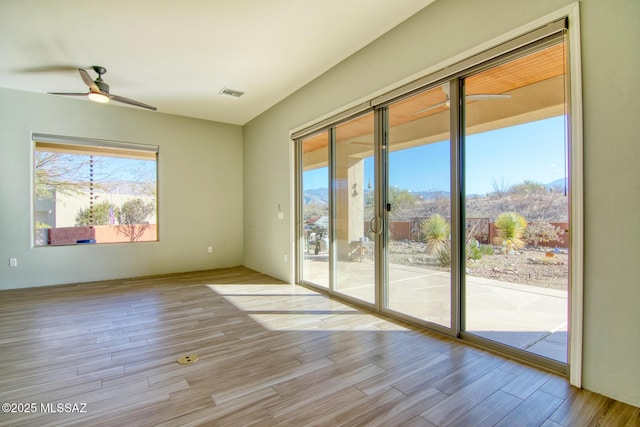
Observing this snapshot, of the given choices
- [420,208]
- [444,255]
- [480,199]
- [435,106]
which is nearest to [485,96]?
[435,106]

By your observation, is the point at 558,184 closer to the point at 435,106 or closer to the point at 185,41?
the point at 435,106

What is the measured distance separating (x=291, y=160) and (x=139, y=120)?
9.92 feet

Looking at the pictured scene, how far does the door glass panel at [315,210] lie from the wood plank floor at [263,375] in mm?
1063

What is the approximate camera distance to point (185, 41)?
3.42 meters

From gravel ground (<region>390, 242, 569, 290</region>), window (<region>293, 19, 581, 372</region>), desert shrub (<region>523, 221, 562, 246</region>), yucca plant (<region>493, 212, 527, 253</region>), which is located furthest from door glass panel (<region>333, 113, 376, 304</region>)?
desert shrub (<region>523, 221, 562, 246</region>)

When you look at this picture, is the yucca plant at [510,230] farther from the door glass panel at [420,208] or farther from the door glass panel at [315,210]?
the door glass panel at [315,210]

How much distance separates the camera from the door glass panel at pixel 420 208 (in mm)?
2904

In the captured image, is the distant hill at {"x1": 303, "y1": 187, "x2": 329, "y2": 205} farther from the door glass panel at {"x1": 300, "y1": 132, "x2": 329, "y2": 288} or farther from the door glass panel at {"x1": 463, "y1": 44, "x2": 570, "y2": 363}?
the door glass panel at {"x1": 463, "y1": 44, "x2": 570, "y2": 363}

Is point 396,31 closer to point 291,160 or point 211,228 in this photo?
point 291,160

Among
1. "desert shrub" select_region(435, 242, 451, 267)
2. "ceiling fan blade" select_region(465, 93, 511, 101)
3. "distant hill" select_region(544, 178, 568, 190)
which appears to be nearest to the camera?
"distant hill" select_region(544, 178, 568, 190)

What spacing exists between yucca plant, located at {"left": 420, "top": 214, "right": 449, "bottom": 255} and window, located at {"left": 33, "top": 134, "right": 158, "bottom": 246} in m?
5.05

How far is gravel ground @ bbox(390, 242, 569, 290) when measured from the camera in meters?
2.25

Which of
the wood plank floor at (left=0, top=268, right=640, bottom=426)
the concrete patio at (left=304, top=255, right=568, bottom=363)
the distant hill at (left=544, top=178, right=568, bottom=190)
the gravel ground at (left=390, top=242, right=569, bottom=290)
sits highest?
the distant hill at (left=544, top=178, right=568, bottom=190)

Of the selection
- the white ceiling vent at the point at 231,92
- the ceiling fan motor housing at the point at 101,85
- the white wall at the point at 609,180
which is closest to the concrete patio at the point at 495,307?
the white wall at the point at 609,180
